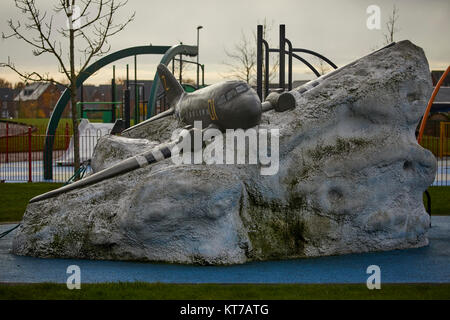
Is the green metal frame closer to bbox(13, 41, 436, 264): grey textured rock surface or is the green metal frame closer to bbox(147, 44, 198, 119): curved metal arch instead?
bbox(147, 44, 198, 119): curved metal arch


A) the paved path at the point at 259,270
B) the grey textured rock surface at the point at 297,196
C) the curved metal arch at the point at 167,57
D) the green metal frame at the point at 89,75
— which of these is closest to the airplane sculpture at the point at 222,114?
the grey textured rock surface at the point at 297,196

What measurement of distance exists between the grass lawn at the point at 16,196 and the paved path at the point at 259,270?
19.0 ft

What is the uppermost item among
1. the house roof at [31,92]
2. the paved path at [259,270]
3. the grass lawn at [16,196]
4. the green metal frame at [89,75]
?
the house roof at [31,92]

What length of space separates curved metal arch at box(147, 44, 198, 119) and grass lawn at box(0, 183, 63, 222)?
244 inches

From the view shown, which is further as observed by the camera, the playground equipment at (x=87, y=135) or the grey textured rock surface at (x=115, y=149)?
the playground equipment at (x=87, y=135)

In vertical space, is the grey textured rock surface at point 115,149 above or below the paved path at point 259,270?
above

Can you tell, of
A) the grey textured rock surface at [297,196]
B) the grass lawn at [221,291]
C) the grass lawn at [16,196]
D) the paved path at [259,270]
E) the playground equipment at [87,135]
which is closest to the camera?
the grass lawn at [221,291]

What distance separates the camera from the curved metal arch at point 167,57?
1188 inches

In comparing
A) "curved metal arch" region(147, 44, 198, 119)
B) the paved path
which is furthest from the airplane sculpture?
"curved metal arch" region(147, 44, 198, 119)

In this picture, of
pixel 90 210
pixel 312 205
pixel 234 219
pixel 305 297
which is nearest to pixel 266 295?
pixel 305 297

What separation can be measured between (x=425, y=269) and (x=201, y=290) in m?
4.27

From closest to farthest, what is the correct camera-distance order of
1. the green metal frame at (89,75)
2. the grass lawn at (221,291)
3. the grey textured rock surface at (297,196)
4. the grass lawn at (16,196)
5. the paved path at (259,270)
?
the grass lawn at (221,291) → the paved path at (259,270) → the grey textured rock surface at (297,196) → the grass lawn at (16,196) → the green metal frame at (89,75)

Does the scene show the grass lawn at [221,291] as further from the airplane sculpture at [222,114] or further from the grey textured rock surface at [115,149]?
the grey textured rock surface at [115,149]

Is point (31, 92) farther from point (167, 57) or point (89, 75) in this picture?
point (89, 75)
